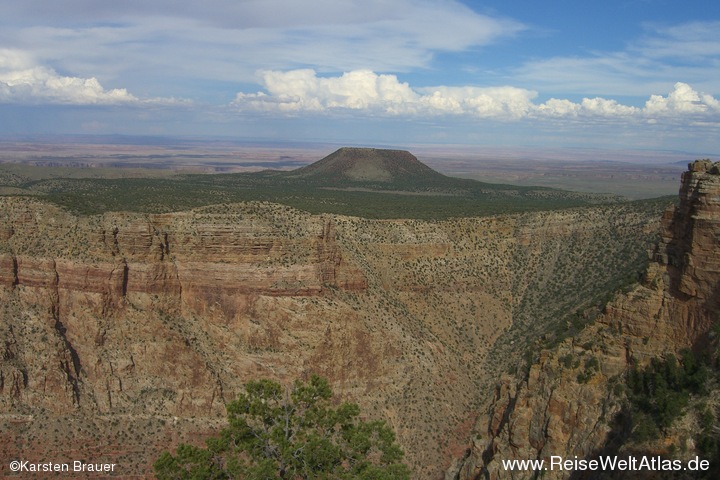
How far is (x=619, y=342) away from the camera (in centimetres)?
2825

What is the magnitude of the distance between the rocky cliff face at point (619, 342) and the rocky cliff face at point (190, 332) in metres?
13.0

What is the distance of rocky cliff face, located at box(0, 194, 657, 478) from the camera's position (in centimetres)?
4281

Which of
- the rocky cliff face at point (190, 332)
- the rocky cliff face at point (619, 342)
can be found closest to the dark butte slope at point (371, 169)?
the rocky cliff face at point (190, 332)

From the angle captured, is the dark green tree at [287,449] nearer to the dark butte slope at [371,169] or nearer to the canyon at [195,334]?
the canyon at [195,334]

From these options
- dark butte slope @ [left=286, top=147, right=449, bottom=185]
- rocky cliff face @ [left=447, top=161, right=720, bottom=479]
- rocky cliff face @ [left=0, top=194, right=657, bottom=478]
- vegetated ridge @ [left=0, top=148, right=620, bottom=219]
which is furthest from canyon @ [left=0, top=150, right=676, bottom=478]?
dark butte slope @ [left=286, top=147, right=449, bottom=185]

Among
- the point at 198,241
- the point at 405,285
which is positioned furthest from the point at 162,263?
the point at 405,285

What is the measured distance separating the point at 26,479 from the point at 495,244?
39.6 meters

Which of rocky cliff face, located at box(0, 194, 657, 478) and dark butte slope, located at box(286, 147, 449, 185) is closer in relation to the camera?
rocky cliff face, located at box(0, 194, 657, 478)

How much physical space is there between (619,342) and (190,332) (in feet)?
97.4

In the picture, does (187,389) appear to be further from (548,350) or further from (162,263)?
(548,350)

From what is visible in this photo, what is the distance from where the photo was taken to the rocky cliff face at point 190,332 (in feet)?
140

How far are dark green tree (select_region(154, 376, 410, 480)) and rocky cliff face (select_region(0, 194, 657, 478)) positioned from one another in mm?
16055

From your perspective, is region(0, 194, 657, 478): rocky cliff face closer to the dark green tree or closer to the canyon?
the canyon

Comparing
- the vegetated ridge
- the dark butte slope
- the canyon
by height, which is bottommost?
the canyon
